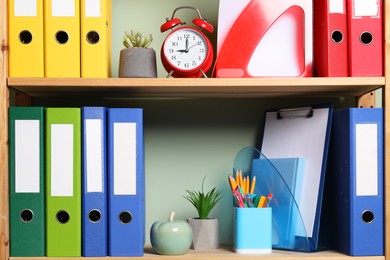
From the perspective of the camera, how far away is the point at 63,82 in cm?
147

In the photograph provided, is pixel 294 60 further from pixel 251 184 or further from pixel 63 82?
pixel 63 82

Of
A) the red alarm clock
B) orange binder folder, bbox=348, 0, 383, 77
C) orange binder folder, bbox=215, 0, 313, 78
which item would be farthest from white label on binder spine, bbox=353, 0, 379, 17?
the red alarm clock

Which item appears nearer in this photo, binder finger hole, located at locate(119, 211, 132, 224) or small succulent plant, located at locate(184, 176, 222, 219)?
binder finger hole, located at locate(119, 211, 132, 224)

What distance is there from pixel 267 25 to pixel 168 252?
1.95ft

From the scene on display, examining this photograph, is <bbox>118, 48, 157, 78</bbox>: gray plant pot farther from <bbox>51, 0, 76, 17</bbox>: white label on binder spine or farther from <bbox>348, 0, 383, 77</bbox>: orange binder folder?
<bbox>348, 0, 383, 77</bbox>: orange binder folder

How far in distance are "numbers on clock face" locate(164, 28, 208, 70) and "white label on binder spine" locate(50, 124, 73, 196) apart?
312 mm

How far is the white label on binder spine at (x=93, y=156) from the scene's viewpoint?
147cm

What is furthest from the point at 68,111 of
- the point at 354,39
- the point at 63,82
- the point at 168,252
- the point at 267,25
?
the point at 354,39

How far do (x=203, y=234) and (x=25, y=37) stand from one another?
635 millimetres

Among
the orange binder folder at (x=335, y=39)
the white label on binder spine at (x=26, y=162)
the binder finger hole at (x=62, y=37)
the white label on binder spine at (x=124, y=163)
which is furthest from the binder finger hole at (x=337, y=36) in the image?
the white label on binder spine at (x=26, y=162)

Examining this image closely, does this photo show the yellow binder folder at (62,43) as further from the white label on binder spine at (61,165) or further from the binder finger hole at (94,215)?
the binder finger hole at (94,215)

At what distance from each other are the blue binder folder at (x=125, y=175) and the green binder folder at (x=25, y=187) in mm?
156

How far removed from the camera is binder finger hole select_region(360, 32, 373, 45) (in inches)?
58.9

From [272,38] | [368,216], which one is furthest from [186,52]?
[368,216]
